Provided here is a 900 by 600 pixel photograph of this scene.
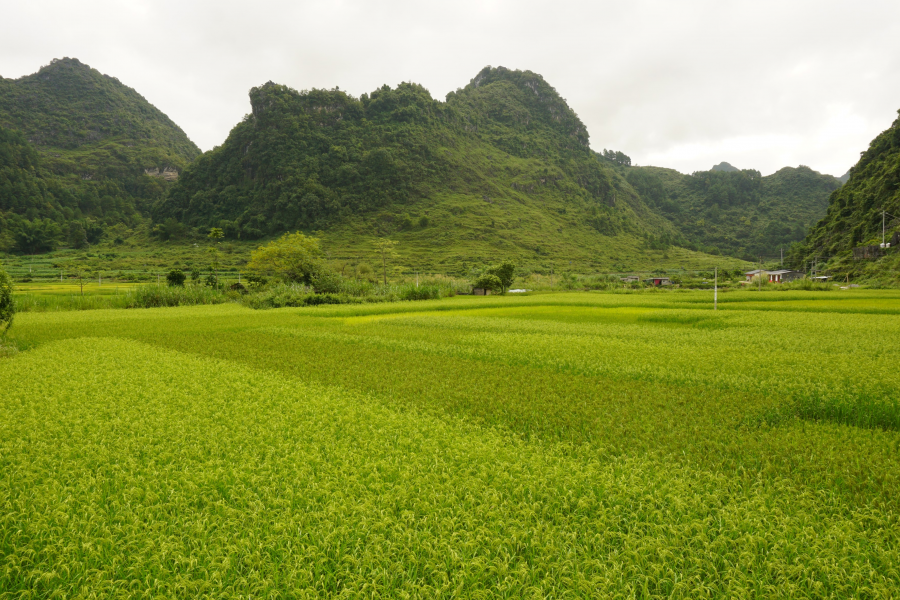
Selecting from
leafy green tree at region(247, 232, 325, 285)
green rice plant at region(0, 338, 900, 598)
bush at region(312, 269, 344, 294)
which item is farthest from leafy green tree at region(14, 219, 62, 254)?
green rice plant at region(0, 338, 900, 598)

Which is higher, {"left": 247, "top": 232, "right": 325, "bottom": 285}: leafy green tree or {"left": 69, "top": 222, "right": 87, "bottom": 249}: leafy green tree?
{"left": 69, "top": 222, "right": 87, "bottom": 249}: leafy green tree

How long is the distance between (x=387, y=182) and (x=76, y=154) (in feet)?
347

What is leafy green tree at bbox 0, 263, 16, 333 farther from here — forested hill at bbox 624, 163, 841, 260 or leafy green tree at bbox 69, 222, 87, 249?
forested hill at bbox 624, 163, 841, 260

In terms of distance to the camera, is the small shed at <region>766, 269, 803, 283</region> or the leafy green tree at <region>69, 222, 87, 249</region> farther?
the leafy green tree at <region>69, 222, 87, 249</region>

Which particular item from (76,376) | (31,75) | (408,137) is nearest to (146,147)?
(31,75)

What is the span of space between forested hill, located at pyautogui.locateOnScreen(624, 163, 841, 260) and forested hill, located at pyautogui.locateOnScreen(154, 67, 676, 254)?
1382 cm

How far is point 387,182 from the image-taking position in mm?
118375

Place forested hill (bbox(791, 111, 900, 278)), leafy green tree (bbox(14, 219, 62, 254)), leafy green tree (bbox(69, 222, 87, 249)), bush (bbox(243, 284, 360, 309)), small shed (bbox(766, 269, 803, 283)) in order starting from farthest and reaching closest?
1. leafy green tree (bbox(69, 222, 87, 249))
2. leafy green tree (bbox(14, 219, 62, 254))
3. small shed (bbox(766, 269, 803, 283))
4. forested hill (bbox(791, 111, 900, 278))
5. bush (bbox(243, 284, 360, 309))

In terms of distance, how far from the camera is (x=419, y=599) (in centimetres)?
239

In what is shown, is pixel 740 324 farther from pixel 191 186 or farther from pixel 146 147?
pixel 146 147

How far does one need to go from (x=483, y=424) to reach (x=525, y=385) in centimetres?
210

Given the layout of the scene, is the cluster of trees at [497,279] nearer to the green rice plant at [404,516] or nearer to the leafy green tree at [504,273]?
the leafy green tree at [504,273]

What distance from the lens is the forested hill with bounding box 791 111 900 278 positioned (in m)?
53.8

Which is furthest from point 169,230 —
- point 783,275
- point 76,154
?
point 783,275
